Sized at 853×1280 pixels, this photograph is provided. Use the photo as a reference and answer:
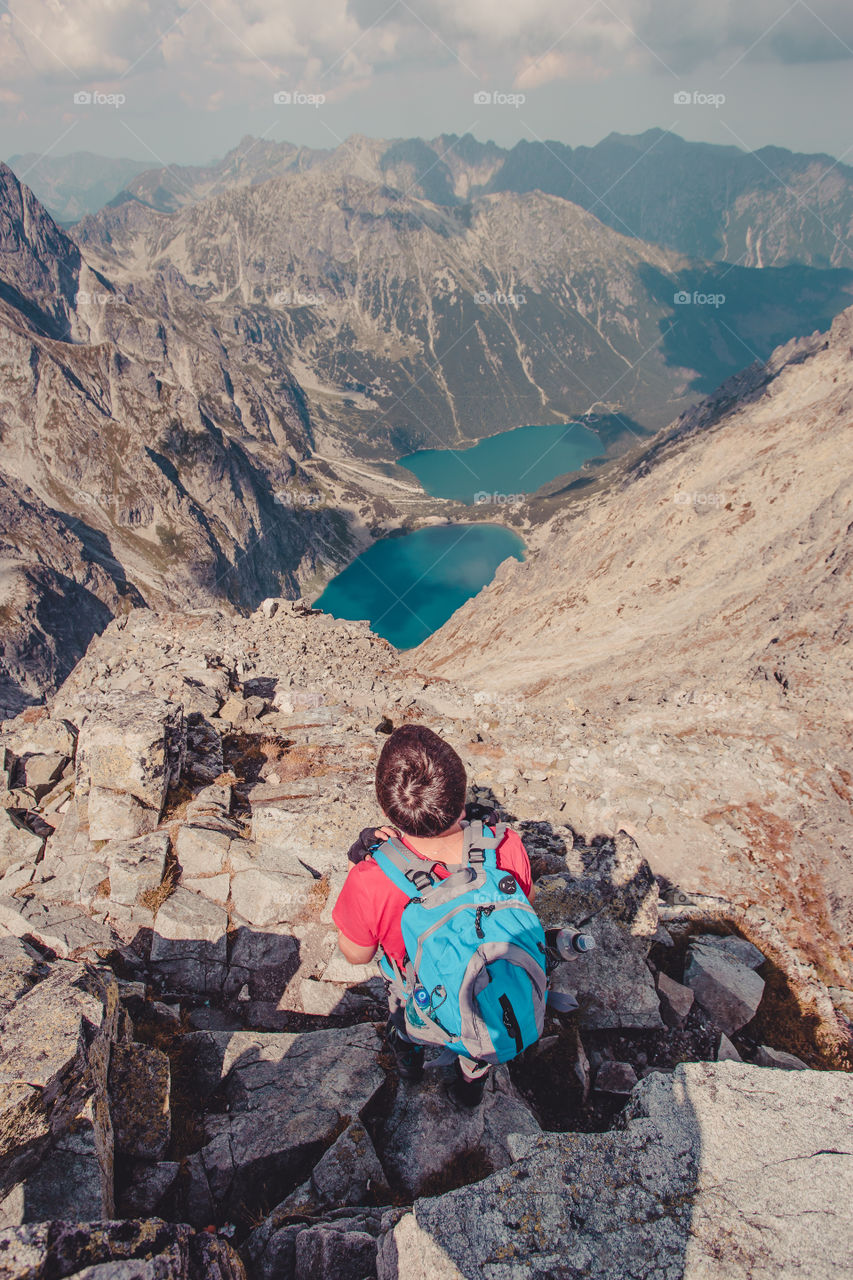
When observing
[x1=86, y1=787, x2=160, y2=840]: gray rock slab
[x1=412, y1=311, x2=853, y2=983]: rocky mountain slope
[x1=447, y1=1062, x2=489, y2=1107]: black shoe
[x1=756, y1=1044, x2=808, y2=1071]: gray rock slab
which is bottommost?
[x1=412, y1=311, x2=853, y2=983]: rocky mountain slope

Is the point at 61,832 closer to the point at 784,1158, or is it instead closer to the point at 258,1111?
the point at 258,1111

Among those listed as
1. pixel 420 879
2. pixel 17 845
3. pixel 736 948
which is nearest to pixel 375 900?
pixel 420 879

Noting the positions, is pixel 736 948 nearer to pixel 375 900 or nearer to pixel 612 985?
pixel 612 985

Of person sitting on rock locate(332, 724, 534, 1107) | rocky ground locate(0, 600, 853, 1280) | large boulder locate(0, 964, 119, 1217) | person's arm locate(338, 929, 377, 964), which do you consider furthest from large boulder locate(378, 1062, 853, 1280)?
large boulder locate(0, 964, 119, 1217)

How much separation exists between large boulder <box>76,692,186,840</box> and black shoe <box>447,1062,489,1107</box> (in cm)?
802

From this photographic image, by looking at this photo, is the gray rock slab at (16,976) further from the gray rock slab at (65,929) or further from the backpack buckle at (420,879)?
the backpack buckle at (420,879)

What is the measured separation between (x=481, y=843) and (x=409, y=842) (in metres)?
0.68

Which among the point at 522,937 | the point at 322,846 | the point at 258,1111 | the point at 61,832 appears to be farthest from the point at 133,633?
the point at 522,937

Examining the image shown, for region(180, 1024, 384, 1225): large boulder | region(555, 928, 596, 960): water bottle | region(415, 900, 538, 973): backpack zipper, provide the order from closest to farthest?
region(415, 900, 538, 973): backpack zipper < region(180, 1024, 384, 1225): large boulder < region(555, 928, 596, 960): water bottle

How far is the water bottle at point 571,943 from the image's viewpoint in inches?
245

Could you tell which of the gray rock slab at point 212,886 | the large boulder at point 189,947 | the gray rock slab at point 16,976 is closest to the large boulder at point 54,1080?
the gray rock slab at point 16,976

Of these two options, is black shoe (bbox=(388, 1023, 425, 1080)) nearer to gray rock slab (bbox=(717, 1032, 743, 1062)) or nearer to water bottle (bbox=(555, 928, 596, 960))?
water bottle (bbox=(555, 928, 596, 960))

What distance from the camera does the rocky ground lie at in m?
4.49

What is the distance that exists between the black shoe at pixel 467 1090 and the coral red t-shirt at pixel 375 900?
1.87m
